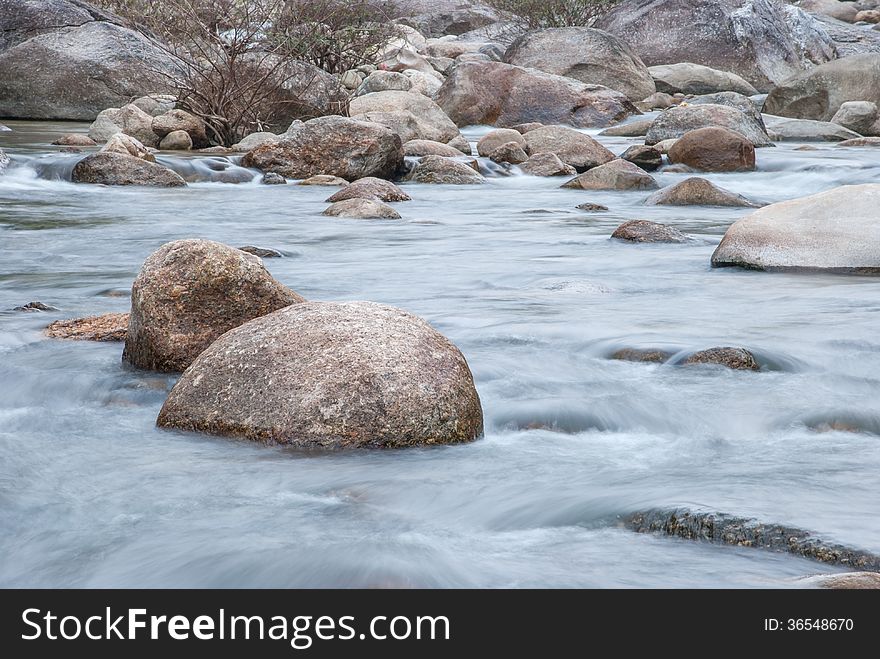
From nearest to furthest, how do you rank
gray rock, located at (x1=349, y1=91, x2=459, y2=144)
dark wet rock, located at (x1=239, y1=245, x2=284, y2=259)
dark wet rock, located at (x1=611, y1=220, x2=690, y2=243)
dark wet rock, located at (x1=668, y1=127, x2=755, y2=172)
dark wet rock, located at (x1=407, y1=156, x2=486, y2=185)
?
dark wet rock, located at (x1=239, y1=245, x2=284, y2=259) → dark wet rock, located at (x1=611, y1=220, x2=690, y2=243) → dark wet rock, located at (x1=407, y1=156, x2=486, y2=185) → dark wet rock, located at (x1=668, y1=127, x2=755, y2=172) → gray rock, located at (x1=349, y1=91, x2=459, y2=144)

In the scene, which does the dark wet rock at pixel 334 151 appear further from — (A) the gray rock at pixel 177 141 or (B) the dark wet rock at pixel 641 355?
(B) the dark wet rock at pixel 641 355

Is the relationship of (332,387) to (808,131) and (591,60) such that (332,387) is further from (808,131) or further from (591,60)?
(591,60)

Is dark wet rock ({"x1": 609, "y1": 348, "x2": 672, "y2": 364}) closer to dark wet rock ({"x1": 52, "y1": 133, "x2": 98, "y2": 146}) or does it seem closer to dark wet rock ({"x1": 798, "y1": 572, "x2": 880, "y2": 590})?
dark wet rock ({"x1": 798, "y1": 572, "x2": 880, "y2": 590})

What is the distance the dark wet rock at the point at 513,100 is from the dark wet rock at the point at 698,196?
795 centimetres

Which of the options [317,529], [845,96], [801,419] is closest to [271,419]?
[317,529]

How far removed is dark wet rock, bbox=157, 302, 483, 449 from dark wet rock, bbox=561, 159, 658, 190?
861 cm

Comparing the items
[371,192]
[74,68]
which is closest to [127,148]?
[371,192]

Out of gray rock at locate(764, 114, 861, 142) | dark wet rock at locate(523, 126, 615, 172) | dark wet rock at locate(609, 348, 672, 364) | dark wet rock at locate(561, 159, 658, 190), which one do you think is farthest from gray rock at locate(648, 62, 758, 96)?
dark wet rock at locate(609, 348, 672, 364)

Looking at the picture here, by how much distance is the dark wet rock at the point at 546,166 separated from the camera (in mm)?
13531

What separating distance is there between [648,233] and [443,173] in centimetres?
500

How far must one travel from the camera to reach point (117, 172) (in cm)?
1195

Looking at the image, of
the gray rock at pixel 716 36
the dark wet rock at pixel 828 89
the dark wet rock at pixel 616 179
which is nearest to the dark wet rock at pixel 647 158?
the dark wet rock at pixel 616 179

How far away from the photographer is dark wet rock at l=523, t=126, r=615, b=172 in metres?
14.0

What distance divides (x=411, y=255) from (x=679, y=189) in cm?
366
